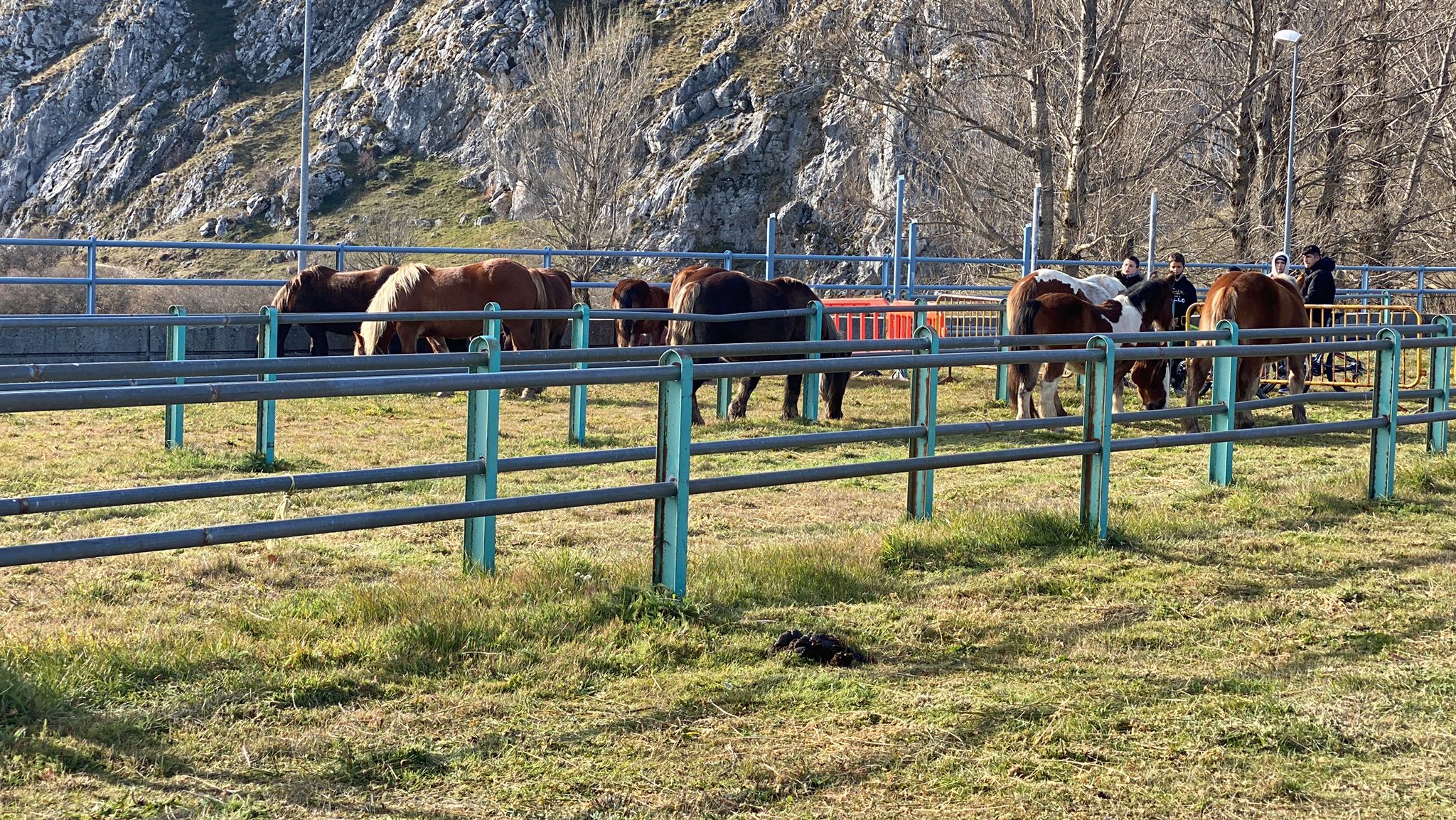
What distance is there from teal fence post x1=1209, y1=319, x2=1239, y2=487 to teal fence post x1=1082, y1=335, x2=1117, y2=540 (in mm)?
1314

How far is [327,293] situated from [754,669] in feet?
43.3

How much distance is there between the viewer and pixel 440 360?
6.45 m

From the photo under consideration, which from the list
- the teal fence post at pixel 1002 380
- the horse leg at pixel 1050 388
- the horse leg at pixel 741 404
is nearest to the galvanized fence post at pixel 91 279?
the horse leg at pixel 741 404

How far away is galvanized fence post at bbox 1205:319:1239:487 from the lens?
8.62m

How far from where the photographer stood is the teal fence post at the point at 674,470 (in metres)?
5.49

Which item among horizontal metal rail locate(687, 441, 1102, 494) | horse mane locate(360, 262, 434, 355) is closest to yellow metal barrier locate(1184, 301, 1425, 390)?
horse mane locate(360, 262, 434, 355)

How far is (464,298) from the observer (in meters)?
15.8

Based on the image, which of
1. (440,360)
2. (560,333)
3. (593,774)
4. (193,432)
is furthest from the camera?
(560,333)

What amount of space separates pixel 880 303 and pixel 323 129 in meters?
72.1

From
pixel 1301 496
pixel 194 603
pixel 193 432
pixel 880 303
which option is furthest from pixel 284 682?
pixel 880 303

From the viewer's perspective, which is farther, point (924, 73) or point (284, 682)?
point (924, 73)

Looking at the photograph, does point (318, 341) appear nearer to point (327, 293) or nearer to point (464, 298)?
point (327, 293)

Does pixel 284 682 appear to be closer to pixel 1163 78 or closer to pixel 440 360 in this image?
pixel 440 360

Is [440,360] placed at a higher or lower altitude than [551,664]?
higher
